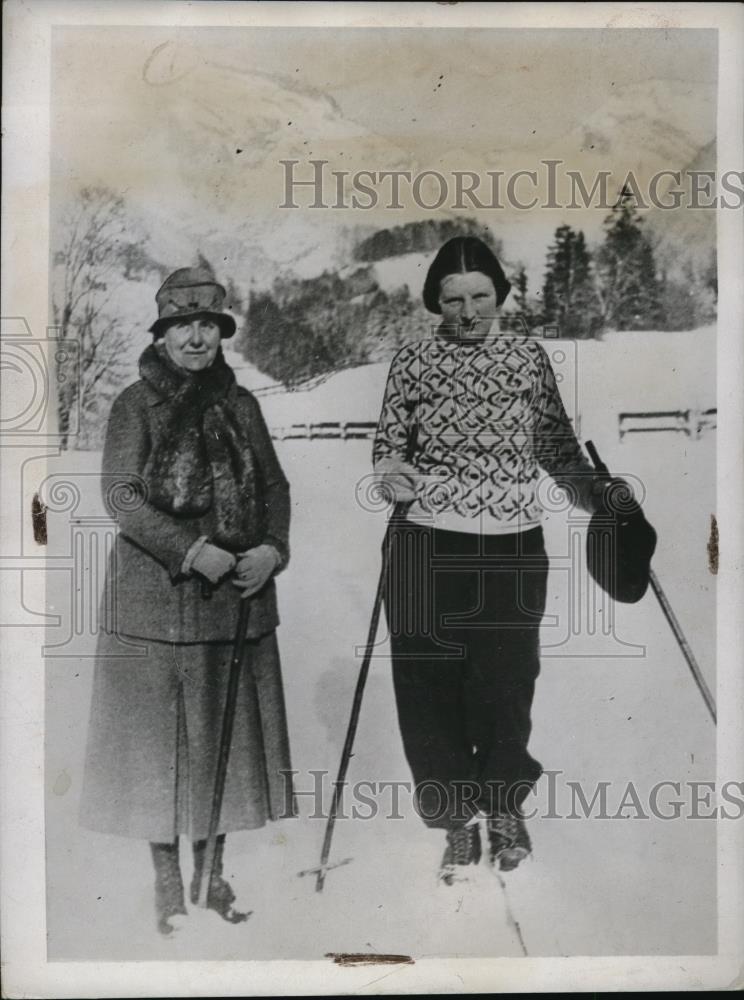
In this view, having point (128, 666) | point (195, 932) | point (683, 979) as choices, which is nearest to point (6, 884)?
point (195, 932)

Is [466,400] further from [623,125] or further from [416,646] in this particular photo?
[623,125]

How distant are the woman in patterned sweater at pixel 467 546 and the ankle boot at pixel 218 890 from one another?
0.48m

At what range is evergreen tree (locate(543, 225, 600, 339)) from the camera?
77.4 inches

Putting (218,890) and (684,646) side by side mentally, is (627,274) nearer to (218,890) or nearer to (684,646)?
(684,646)

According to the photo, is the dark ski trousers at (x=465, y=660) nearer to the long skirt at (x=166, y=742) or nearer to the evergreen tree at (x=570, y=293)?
the long skirt at (x=166, y=742)

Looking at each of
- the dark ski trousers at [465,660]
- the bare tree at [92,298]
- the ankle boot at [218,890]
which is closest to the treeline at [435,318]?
the bare tree at [92,298]

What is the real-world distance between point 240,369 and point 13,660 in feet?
2.82

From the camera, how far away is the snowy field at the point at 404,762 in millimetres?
1956

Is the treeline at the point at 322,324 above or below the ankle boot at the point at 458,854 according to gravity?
above

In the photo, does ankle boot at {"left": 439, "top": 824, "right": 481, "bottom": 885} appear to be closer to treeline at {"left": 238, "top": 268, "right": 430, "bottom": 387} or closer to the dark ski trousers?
the dark ski trousers

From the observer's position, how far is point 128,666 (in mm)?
1944

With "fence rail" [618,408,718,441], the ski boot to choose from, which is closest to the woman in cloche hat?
the ski boot

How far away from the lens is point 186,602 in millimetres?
1934

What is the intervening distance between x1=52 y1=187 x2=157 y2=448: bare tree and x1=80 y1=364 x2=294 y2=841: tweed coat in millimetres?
68
